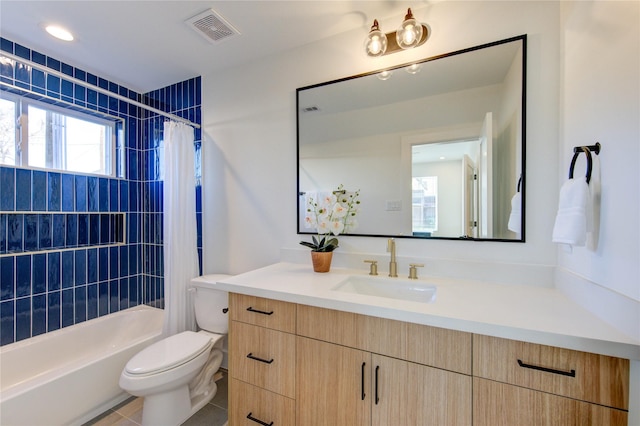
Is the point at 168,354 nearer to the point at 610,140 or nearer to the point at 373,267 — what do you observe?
the point at 373,267

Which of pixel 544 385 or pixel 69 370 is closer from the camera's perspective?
pixel 544 385

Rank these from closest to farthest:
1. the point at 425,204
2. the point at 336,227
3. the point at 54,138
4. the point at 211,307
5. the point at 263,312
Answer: the point at 263,312 < the point at 425,204 < the point at 336,227 < the point at 211,307 < the point at 54,138

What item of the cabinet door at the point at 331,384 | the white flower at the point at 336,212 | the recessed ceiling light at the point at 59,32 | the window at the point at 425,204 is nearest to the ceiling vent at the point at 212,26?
the recessed ceiling light at the point at 59,32

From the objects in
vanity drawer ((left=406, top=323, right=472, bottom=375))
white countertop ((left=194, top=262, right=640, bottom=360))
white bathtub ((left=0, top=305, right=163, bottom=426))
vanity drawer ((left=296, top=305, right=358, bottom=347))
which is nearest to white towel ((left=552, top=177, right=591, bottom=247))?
white countertop ((left=194, top=262, right=640, bottom=360))

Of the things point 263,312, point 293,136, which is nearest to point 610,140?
point 263,312

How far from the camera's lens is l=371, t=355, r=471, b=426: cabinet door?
894 millimetres

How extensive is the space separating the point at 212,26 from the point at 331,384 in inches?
81.1

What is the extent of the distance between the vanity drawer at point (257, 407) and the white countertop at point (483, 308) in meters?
0.47

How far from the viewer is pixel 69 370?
152cm

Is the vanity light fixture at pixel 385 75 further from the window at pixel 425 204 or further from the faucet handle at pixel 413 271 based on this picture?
the faucet handle at pixel 413 271

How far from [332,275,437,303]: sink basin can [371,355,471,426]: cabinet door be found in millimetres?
390

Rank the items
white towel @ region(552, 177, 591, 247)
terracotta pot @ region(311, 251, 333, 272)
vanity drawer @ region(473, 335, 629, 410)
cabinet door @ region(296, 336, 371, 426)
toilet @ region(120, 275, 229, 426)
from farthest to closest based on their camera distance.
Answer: terracotta pot @ region(311, 251, 333, 272) → toilet @ region(120, 275, 229, 426) → cabinet door @ region(296, 336, 371, 426) → white towel @ region(552, 177, 591, 247) → vanity drawer @ region(473, 335, 629, 410)

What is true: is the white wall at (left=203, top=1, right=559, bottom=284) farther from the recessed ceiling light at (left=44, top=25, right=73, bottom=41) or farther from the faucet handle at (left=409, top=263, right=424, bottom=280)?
the recessed ceiling light at (left=44, top=25, right=73, bottom=41)

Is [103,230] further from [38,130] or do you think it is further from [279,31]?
[279,31]
